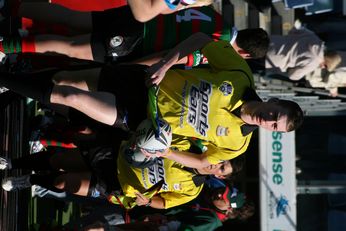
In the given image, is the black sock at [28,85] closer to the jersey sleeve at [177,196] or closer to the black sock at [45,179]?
the black sock at [45,179]

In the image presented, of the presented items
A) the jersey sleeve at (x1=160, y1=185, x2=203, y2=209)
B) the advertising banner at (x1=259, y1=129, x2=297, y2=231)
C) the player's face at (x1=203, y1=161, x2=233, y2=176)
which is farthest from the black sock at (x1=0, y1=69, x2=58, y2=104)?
the advertising banner at (x1=259, y1=129, x2=297, y2=231)

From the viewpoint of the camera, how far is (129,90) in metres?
4.23

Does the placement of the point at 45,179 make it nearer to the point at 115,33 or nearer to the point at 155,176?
the point at 155,176

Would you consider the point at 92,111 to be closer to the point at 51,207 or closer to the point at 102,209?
the point at 102,209

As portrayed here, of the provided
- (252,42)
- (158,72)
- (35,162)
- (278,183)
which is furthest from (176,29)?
(278,183)

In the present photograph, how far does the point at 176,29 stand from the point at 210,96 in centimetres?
103

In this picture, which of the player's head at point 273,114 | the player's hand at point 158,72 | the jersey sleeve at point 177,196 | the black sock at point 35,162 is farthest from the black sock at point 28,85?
the jersey sleeve at point 177,196

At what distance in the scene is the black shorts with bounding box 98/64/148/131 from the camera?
Answer: 418cm

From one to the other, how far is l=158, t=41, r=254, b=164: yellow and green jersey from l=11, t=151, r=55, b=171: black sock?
159 centimetres

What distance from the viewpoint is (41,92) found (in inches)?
153

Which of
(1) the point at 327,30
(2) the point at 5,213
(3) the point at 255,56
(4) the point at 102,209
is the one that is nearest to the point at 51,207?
(4) the point at 102,209

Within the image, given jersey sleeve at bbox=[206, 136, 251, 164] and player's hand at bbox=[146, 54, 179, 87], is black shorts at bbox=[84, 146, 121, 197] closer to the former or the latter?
jersey sleeve at bbox=[206, 136, 251, 164]

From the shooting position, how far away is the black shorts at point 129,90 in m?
4.18

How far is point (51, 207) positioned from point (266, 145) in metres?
3.43
